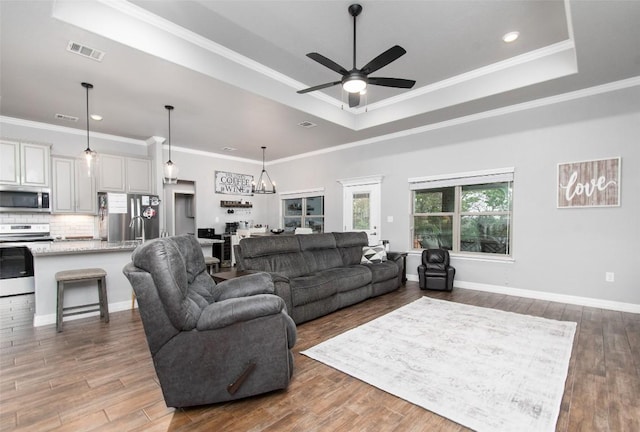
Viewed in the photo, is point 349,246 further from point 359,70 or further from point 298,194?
point 298,194

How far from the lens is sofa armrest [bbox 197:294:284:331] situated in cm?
192

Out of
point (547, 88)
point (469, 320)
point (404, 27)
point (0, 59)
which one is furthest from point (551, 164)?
point (0, 59)

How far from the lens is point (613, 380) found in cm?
233

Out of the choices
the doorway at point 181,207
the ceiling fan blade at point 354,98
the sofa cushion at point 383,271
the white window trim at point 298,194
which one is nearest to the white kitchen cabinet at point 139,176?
the doorway at point 181,207

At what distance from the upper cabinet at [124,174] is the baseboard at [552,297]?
661 centimetres

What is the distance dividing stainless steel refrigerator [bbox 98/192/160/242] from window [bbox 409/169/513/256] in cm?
528

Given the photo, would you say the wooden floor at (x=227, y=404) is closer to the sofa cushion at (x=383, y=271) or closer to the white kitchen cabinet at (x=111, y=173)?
the sofa cushion at (x=383, y=271)

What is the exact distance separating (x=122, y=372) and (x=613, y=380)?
385 cm

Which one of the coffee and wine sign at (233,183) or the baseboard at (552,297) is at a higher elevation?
the coffee and wine sign at (233,183)

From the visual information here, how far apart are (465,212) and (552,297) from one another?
5.89 ft

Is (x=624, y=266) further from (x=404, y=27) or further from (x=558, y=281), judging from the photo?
(x=404, y=27)

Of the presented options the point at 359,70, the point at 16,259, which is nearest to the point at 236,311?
the point at 359,70

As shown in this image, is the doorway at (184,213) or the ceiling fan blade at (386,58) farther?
the doorway at (184,213)

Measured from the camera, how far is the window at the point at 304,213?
7934 mm
